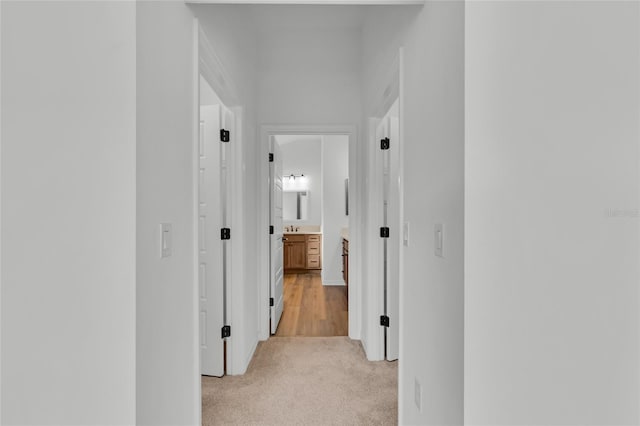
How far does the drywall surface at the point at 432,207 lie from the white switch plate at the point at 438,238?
2 cm

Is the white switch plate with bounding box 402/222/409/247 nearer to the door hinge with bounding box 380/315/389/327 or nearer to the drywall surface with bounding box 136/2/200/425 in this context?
the drywall surface with bounding box 136/2/200/425

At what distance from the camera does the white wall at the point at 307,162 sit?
24.2 feet

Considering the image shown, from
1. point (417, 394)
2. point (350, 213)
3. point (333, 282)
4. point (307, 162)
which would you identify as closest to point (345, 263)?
point (333, 282)

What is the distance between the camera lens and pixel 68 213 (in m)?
0.86

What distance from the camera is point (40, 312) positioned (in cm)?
79

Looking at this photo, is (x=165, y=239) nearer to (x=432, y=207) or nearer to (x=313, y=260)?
(x=432, y=207)

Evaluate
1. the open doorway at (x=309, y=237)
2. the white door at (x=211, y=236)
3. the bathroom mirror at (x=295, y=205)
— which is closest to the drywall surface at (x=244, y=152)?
the white door at (x=211, y=236)

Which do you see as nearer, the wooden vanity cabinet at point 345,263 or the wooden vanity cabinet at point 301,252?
the wooden vanity cabinet at point 345,263

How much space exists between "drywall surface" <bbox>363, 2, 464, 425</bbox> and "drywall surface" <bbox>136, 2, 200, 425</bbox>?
99cm

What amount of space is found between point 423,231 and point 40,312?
→ 50.5 inches

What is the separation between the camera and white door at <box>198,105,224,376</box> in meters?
2.47

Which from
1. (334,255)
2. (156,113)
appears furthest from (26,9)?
(334,255)

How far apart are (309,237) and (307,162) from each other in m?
1.63

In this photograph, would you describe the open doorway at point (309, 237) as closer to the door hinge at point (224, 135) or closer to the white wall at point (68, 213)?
the door hinge at point (224, 135)
